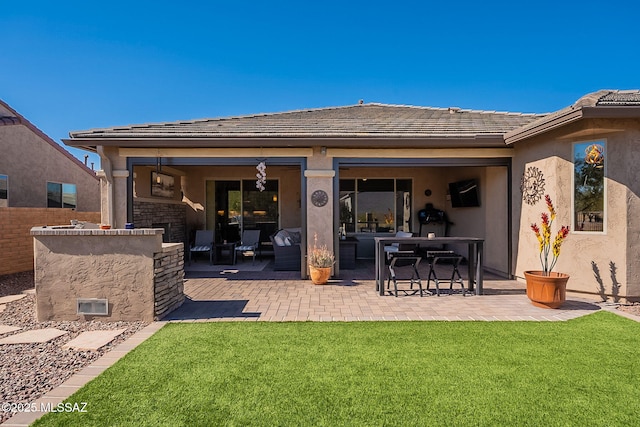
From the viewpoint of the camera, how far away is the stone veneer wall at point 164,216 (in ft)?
26.0

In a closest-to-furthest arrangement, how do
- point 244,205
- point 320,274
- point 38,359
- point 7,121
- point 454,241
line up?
point 38,359, point 454,241, point 320,274, point 7,121, point 244,205

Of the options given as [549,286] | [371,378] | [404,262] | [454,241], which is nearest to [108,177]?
[404,262]

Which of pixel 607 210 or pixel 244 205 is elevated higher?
pixel 244 205

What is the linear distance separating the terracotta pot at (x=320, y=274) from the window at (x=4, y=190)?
11887 mm

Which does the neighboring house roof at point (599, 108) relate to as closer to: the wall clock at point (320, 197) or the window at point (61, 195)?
the wall clock at point (320, 197)

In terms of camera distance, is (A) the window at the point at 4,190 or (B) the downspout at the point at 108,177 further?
(A) the window at the point at 4,190

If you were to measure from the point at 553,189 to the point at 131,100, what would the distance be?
17.0 metres

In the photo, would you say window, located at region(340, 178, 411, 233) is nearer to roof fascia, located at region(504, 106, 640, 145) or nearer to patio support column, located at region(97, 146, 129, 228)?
roof fascia, located at region(504, 106, 640, 145)

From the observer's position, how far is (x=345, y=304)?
533cm

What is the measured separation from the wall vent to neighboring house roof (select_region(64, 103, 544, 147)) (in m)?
3.59

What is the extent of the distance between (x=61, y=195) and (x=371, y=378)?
15614mm

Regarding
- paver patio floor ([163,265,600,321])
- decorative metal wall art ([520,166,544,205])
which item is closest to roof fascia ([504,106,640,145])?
decorative metal wall art ([520,166,544,205])

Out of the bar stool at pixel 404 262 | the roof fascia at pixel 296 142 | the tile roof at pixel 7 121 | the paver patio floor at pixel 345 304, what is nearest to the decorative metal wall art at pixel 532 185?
the roof fascia at pixel 296 142

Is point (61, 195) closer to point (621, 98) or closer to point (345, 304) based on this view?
point (345, 304)
